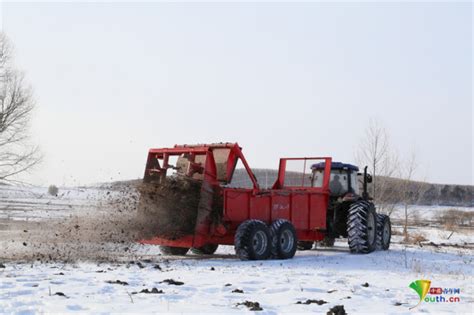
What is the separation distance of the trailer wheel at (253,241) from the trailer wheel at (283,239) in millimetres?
207

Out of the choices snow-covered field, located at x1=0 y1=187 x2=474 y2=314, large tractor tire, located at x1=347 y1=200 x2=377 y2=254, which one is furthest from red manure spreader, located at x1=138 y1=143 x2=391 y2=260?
snow-covered field, located at x1=0 y1=187 x2=474 y2=314

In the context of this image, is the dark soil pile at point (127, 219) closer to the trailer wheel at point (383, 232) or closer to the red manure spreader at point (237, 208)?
the red manure spreader at point (237, 208)

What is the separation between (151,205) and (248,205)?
2.28m

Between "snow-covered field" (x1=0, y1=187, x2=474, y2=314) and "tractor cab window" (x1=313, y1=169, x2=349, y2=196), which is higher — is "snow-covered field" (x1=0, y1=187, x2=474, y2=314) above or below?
below

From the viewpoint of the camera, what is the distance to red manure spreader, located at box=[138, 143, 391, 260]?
14359 millimetres

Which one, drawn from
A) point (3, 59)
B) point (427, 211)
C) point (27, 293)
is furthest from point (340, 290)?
point (427, 211)

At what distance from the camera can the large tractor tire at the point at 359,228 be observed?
1689cm

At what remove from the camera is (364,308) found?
8453mm

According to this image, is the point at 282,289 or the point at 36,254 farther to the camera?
the point at 36,254

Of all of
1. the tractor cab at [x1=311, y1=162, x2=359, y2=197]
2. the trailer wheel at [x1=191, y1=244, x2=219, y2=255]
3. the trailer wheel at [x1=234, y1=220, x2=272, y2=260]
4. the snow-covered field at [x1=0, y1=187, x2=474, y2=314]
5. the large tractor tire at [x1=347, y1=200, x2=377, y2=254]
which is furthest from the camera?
the tractor cab at [x1=311, y1=162, x2=359, y2=197]

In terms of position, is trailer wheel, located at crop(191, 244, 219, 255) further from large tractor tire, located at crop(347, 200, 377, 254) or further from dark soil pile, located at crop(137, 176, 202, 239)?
large tractor tire, located at crop(347, 200, 377, 254)

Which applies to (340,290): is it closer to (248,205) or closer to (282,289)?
(282,289)

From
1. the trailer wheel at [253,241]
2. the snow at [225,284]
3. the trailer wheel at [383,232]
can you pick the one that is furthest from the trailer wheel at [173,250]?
the trailer wheel at [383,232]

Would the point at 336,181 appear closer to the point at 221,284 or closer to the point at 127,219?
the point at 127,219
